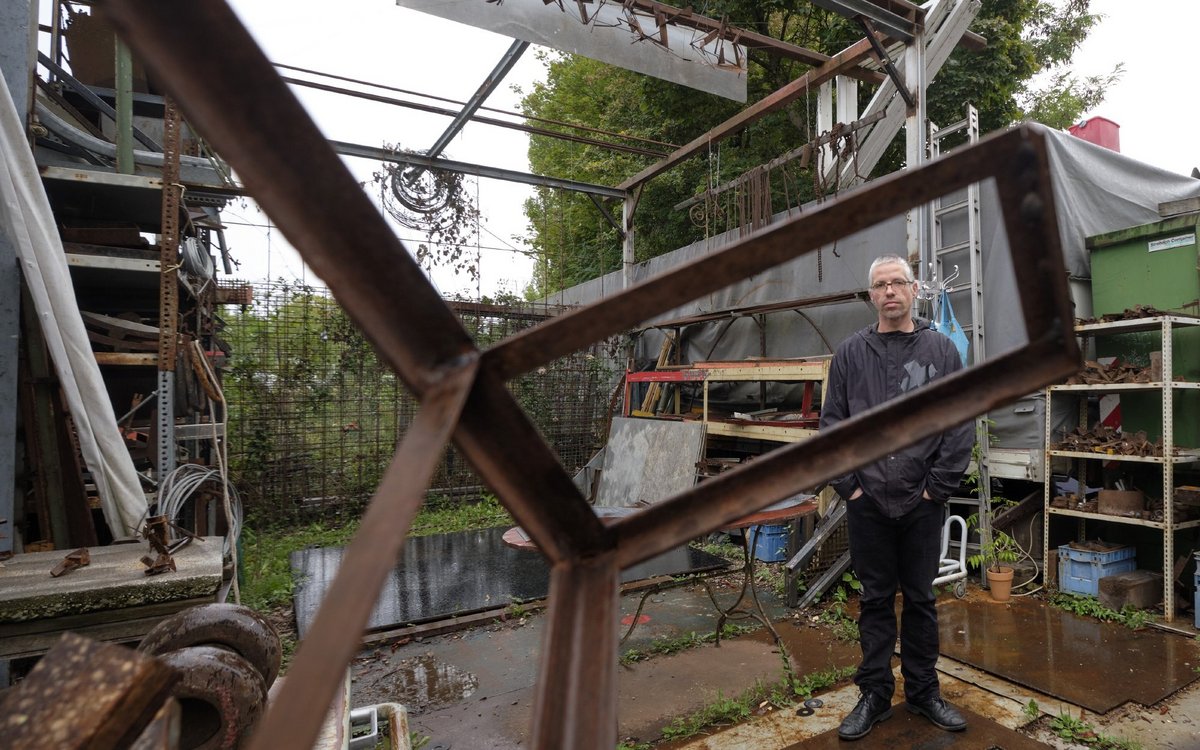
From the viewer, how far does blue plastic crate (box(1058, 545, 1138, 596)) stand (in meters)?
3.85

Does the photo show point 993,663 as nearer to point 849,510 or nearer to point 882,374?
point 849,510

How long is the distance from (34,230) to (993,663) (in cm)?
506

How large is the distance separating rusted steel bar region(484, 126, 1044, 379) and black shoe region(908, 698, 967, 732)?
264cm

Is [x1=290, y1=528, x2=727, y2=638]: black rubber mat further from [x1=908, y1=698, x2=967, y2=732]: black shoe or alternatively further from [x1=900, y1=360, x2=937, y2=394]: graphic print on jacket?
[x1=900, y1=360, x2=937, y2=394]: graphic print on jacket

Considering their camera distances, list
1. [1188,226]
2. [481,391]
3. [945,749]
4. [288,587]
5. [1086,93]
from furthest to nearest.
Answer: [1086,93], [288,587], [1188,226], [945,749], [481,391]

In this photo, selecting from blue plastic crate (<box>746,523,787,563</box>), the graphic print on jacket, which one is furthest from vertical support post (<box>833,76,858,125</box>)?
the graphic print on jacket

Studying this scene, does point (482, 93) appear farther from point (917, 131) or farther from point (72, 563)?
point (72, 563)

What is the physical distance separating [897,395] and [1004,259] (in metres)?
2.56

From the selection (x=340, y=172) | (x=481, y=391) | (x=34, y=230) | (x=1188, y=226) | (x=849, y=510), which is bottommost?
(x=849, y=510)

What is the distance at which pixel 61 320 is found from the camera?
2625 millimetres

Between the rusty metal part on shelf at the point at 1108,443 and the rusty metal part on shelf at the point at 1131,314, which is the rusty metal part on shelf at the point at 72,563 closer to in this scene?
the rusty metal part on shelf at the point at 1108,443

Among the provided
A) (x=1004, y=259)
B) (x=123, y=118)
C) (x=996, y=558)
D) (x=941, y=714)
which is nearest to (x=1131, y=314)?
(x=1004, y=259)

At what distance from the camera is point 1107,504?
390 cm

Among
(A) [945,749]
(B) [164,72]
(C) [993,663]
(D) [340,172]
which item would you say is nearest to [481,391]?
(D) [340,172]
